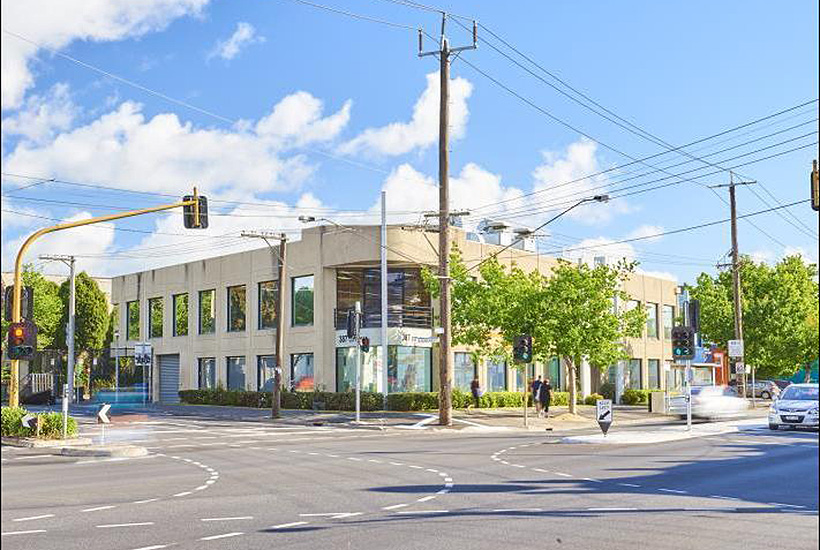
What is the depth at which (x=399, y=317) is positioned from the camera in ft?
176

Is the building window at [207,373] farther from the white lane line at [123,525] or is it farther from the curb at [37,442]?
A: the white lane line at [123,525]

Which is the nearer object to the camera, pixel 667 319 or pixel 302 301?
pixel 302 301

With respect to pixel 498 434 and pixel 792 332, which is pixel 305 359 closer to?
pixel 498 434

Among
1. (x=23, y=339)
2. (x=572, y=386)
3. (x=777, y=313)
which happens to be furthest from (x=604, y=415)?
(x=777, y=313)

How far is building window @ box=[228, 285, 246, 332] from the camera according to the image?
2467 inches

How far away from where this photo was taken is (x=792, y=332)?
14.9 ft

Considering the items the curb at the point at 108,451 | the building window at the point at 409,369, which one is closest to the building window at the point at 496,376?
the building window at the point at 409,369

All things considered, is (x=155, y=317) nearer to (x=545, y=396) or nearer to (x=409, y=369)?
(x=409, y=369)

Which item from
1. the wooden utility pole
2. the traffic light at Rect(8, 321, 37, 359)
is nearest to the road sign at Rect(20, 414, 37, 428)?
the traffic light at Rect(8, 321, 37, 359)

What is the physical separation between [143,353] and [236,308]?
25.4ft

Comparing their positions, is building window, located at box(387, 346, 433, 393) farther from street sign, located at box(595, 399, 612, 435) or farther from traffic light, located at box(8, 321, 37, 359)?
traffic light, located at box(8, 321, 37, 359)

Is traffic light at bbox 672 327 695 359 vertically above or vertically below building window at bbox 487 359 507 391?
above

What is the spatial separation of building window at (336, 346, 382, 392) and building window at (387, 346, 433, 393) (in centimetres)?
82

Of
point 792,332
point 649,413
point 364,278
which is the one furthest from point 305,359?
point 792,332
